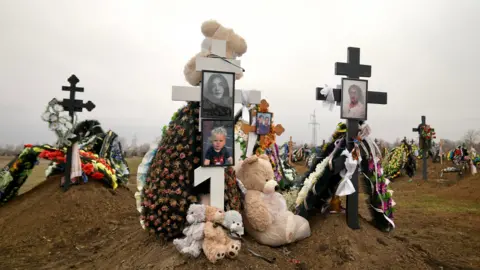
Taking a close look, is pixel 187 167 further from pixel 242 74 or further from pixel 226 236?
pixel 242 74

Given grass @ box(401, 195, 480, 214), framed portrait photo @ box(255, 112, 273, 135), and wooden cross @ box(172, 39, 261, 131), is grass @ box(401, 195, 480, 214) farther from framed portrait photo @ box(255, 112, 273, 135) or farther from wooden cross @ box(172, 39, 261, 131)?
wooden cross @ box(172, 39, 261, 131)

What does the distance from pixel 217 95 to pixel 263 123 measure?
14.1ft

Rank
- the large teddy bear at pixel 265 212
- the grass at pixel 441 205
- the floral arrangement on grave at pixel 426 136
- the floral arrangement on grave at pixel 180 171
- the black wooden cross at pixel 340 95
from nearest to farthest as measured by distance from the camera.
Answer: the floral arrangement on grave at pixel 180 171 < the large teddy bear at pixel 265 212 < the black wooden cross at pixel 340 95 < the grass at pixel 441 205 < the floral arrangement on grave at pixel 426 136

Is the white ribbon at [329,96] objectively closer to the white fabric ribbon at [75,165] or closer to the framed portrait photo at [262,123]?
the framed portrait photo at [262,123]

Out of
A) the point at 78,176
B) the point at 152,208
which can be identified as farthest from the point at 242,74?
the point at 78,176

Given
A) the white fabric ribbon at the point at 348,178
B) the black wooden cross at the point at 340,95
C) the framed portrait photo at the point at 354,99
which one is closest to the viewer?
the white fabric ribbon at the point at 348,178

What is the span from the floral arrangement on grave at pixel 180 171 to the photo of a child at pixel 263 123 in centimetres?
372

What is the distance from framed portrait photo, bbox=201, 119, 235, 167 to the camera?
440 centimetres

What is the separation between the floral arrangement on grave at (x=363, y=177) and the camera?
17.7 feet

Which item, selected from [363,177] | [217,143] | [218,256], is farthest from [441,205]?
[218,256]

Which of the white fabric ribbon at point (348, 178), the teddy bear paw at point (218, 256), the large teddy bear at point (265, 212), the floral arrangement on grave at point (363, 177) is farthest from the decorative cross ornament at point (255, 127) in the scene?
the teddy bear paw at point (218, 256)

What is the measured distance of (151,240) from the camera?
477 centimetres

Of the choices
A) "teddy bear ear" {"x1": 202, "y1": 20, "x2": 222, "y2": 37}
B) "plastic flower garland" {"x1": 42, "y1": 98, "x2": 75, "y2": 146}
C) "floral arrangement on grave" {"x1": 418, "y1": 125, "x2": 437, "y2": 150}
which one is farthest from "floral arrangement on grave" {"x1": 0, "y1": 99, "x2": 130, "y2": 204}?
"floral arrangement on grave" {"x1": 418, "y1": 125, "x2": 437, "y2": 150}

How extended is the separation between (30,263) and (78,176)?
10.1ft
